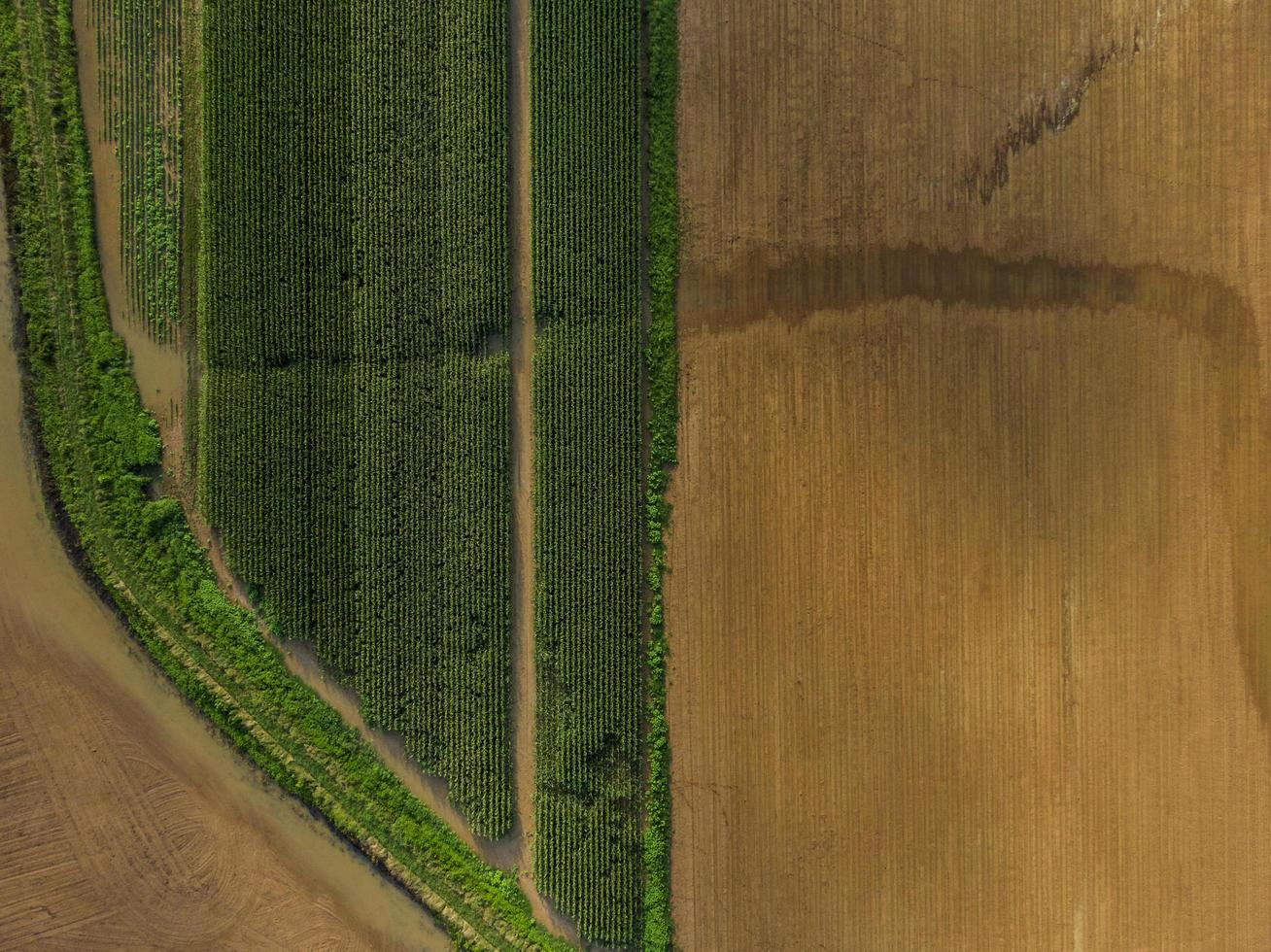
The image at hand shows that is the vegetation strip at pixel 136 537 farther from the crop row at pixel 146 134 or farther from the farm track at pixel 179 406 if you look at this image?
the crop row at pixel 146 134

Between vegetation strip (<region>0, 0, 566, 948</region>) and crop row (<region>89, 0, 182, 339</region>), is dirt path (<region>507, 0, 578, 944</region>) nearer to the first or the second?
vegetation strip (<region>0, 0, 566, 948</region>)

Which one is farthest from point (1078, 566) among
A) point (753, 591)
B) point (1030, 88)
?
point (1030, 88)

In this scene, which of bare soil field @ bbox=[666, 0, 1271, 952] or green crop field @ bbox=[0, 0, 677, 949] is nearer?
green crop field @ bbox=[0, 0, 677, 949]

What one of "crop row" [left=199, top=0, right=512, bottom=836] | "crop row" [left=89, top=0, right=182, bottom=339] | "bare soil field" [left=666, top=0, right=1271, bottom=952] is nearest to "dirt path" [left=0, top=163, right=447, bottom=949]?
Result: "crop row" [left=199, top=0, right=512, bottom=836]

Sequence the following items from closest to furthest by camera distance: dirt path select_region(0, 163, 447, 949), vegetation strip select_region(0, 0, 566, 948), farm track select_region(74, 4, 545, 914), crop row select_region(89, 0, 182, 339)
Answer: dirt path select_region(0, 163, 447, 949)
vegetation strip select_region(0, 0, 566, 948)
farm track select_region(74, 4, 545, 914)
crop row select_region(89, 0, 182, 339)

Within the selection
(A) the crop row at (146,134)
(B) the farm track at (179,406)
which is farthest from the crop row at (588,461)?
(A) the crop row at (146,134)
